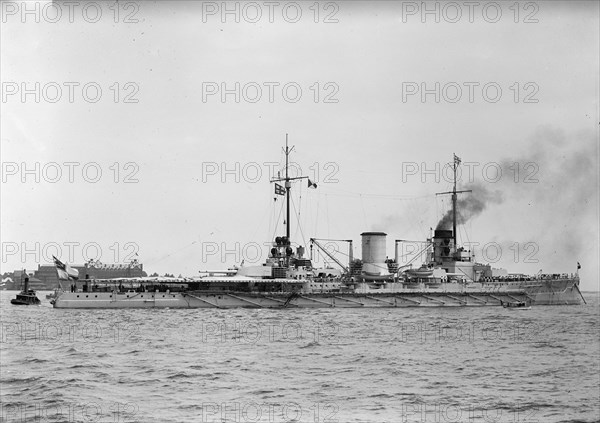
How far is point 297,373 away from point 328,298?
111 ft

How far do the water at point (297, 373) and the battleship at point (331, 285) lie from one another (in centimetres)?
1588

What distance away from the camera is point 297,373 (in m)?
21.6

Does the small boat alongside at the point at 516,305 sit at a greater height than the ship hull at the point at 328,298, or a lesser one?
lesser

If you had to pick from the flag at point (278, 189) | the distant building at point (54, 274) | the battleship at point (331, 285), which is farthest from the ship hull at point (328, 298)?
the distant building at point (54, 274)

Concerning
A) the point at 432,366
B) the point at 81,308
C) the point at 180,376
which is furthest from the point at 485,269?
the point at 180,376

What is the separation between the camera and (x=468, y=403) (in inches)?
709

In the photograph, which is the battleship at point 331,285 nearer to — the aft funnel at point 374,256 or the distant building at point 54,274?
the aft funnel at point 374,256

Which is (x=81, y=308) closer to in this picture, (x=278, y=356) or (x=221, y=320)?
(x=221, y=320)

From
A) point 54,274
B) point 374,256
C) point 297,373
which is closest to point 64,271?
point 374,256

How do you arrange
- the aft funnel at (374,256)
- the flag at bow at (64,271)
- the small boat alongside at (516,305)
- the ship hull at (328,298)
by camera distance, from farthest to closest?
the aft funnel at (374,256) < the small boat alongside at (516,305) < the flag at bow at (64,271) < the ship hull at (328,298)

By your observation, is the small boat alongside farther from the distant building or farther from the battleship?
the distant building

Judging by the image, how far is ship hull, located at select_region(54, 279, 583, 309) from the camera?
52.5 m

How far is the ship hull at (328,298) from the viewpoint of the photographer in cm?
5247

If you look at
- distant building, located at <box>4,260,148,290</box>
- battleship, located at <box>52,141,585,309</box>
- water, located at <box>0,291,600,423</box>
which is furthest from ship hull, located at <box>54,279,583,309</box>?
distant building, located at <box>4,260,148,290</box>
